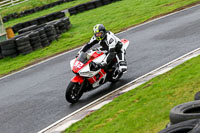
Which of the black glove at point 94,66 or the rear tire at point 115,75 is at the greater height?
the black glove at point 94,66

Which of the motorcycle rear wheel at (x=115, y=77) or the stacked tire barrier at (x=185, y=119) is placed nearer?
the stacked tire barrier at (x=185, y=119)

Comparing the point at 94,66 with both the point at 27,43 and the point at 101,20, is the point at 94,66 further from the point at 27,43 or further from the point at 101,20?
the point at 101,20

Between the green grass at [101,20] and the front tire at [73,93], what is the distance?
668 centimetres

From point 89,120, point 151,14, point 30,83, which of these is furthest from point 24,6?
point 89,120

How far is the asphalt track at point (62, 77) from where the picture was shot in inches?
382

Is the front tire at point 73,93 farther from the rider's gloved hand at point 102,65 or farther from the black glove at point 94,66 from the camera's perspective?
the rider's gloved hand at point 102,65

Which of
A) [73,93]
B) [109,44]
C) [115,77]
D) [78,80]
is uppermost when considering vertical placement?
[109,44]

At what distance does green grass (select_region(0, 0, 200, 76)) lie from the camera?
1790 cm

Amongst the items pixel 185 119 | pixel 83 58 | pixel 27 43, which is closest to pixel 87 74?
pixel 83 58

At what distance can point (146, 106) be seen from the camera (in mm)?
7629

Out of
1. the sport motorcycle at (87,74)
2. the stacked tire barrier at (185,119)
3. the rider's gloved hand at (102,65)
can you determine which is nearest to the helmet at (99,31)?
the sport motorcycle at (87,74)

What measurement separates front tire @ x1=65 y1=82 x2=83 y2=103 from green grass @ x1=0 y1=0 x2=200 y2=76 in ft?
21.9

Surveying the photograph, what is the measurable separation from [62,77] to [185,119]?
8029mm

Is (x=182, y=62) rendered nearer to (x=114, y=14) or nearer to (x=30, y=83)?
(x=30, y=83)
